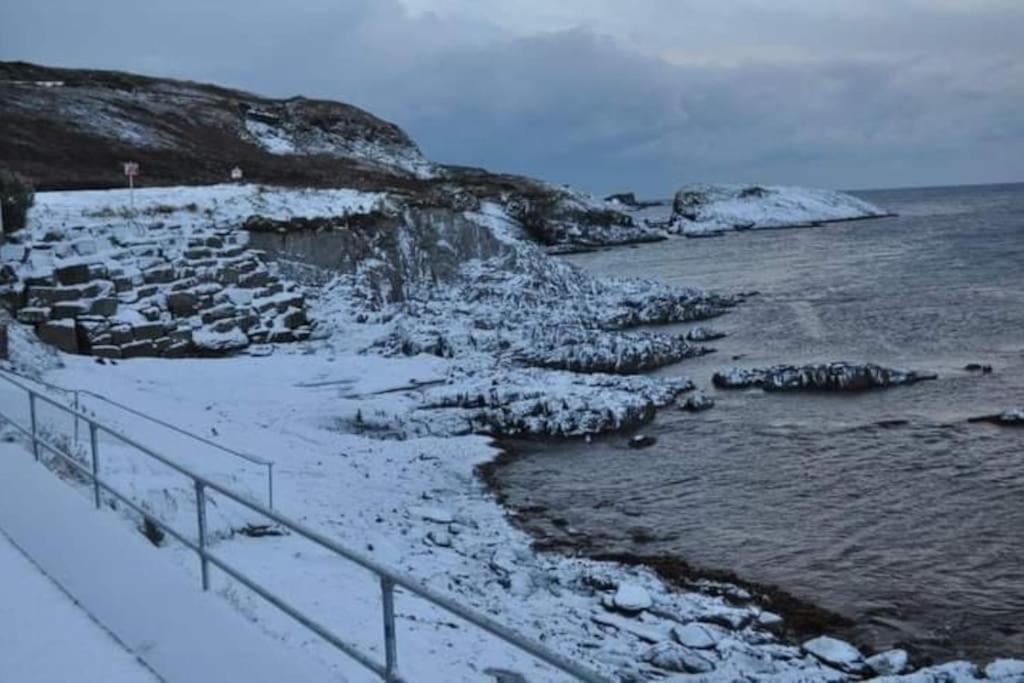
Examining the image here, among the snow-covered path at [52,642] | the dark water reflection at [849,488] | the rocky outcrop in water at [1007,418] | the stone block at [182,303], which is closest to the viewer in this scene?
the snow-covered path at [52,642]

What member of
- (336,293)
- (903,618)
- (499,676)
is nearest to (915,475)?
(903,618)

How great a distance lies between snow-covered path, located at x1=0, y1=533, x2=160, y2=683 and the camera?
543 centimetres

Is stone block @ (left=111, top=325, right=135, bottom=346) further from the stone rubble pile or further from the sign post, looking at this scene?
the sign post

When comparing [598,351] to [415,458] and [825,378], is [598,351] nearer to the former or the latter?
[825,378]

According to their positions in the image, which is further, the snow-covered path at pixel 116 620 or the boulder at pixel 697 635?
the boulder at pixel 697 635

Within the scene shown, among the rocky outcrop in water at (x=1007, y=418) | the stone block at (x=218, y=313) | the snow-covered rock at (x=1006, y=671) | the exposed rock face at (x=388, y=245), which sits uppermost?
the exposed rock face at (x=388, y=245)

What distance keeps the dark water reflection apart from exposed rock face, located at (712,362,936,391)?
2.02ft

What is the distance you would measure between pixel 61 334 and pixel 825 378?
1956cm

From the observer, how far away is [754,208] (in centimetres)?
13762

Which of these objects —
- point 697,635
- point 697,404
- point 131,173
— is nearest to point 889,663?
point 697,635

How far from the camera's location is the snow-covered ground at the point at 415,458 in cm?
1012

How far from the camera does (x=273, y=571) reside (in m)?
10.4

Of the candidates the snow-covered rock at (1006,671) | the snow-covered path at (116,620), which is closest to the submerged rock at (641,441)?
the snow-covered rock at (1006,671)

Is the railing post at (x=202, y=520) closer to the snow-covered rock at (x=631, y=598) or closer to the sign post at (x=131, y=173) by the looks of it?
the snow-covered rock at (x=631, y=598)
